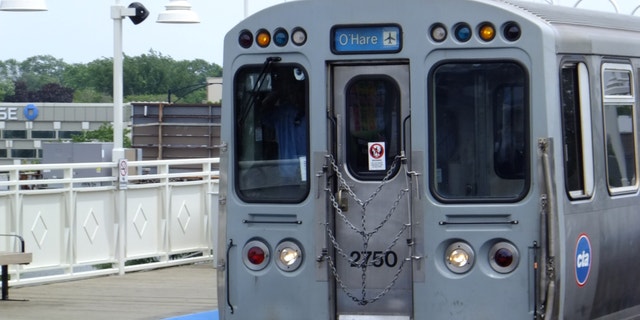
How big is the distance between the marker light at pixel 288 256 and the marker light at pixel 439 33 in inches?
71.8

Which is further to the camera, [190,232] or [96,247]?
[190,232]

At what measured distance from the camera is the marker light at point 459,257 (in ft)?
31.4

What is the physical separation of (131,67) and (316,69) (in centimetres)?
9162

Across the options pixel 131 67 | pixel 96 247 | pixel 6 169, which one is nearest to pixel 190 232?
pixel 96 247

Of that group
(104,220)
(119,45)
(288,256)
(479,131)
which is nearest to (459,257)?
(479,131)

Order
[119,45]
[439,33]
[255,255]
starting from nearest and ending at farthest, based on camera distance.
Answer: [439,33] → [255,255] → [119,45]

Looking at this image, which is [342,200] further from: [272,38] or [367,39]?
[272,38]

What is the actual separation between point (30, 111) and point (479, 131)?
71.8m

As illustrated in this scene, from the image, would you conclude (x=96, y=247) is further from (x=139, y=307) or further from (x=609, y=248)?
(x=609, y=248)

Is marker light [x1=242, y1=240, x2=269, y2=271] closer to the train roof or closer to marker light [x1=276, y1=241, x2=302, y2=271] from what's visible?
marker light [x1=276, y1=241, x2=302, y2=271]

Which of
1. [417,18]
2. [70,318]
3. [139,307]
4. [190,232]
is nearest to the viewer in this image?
[417,18]

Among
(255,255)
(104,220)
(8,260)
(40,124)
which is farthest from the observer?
(40,124)

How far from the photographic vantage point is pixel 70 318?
13750 millimetres

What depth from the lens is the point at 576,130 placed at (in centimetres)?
995
